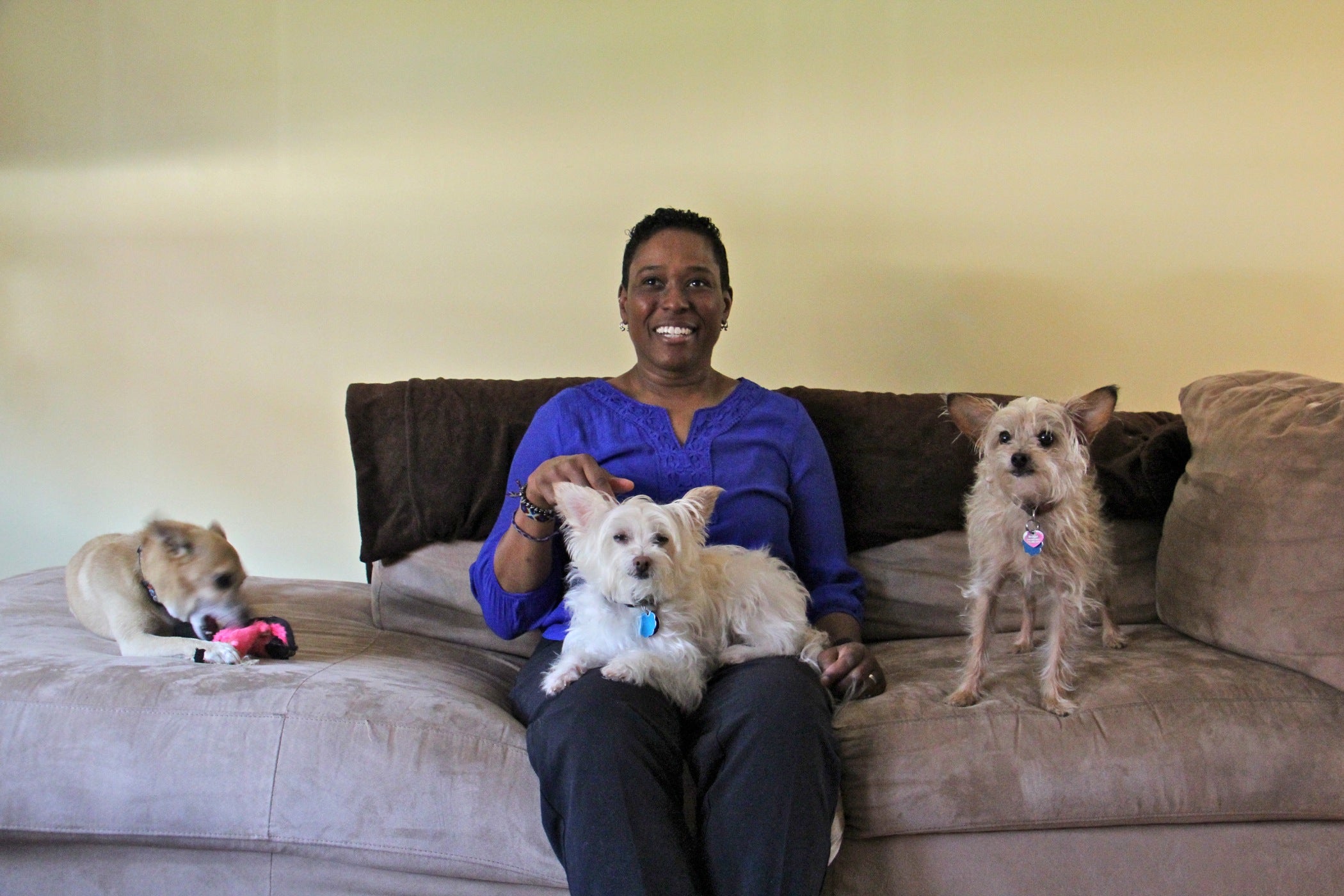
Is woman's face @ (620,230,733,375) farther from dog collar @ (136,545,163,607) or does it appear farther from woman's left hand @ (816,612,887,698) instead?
dog collar @ (136,545,163,607)

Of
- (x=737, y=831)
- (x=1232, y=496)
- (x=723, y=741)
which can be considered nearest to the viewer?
(x=737, y=831)

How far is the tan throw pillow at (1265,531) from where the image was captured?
76.2 inches

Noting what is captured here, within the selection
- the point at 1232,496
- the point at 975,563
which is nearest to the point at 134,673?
the point at 975,563

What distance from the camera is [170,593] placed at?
1.98m

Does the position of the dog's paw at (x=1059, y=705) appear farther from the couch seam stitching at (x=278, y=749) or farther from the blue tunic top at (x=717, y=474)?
the couch seam stitching at (x=278, y=749)

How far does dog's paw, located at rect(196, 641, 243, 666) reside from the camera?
190 cm

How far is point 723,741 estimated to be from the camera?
1558mm

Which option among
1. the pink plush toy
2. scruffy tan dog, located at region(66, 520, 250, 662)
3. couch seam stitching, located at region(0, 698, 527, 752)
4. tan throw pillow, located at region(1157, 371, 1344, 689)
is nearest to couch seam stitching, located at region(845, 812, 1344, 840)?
tan throw pillow, located at region(1157, 371, 1344, 689)

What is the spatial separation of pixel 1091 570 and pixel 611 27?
91.4 inches

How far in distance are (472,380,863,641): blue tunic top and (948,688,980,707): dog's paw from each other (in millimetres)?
349

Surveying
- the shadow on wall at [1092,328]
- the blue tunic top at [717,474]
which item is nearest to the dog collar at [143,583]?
the blue tunic top at [717,474]

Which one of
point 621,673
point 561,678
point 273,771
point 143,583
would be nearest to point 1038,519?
point 621,673

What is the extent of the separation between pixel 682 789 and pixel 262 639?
1026 millimetres

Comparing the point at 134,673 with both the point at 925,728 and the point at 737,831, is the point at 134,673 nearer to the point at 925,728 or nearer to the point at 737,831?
the point at 737,831
